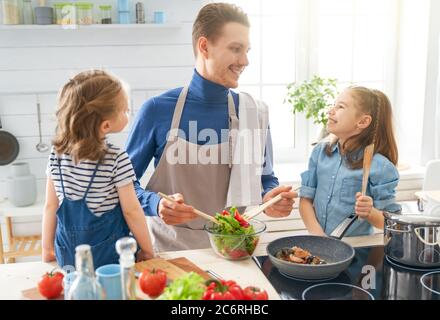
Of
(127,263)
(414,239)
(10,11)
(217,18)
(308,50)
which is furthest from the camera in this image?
(308,50)

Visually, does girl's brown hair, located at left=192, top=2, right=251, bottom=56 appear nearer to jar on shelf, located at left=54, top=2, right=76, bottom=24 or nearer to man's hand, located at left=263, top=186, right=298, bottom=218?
man's hand, located at left=263, top=186, right=298, bottom=218

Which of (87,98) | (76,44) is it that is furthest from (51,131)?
(87,98)

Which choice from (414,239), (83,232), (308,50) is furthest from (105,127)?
(308,50)

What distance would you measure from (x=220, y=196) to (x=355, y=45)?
2.07 metres

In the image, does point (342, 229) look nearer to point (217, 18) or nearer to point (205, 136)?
point (205, 136)

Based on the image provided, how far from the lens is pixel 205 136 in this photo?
175 cm

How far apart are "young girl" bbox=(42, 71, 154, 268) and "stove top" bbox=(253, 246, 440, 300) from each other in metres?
0.40

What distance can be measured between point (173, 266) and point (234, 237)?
7.0 inches

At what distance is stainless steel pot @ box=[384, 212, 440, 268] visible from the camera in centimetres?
125

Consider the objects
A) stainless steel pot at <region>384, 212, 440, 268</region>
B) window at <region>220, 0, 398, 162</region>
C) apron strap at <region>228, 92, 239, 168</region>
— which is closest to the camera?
stainless steel pot at <region>384, 212, 440, 268</region>

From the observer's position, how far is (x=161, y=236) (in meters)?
1.78

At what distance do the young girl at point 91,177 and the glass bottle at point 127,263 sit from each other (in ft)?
1.37

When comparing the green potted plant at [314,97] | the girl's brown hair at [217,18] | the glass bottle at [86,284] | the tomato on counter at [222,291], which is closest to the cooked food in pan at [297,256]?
the tomato on counter at [222,291]

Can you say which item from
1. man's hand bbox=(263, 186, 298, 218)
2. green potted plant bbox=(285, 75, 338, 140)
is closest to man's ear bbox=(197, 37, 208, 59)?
man's hand bbox=(263, 186, 298, 218)
